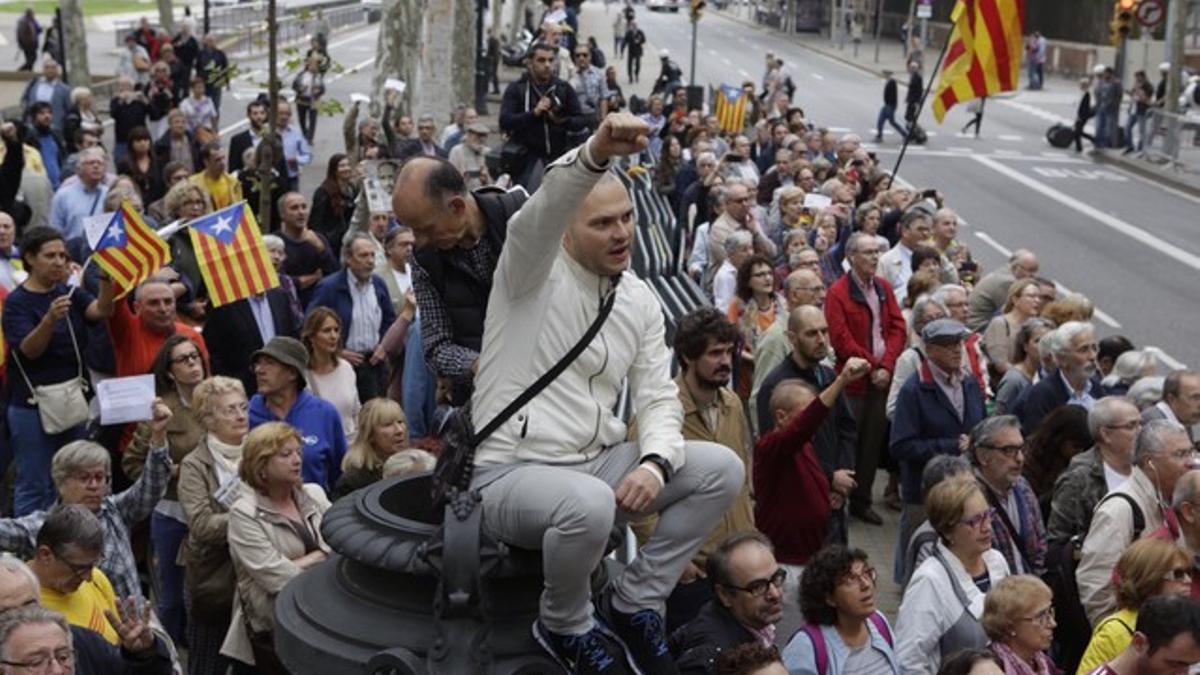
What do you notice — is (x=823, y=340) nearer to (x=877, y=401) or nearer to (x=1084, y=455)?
(x=1084, y=455)

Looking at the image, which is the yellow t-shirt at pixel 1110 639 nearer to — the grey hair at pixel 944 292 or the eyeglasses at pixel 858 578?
the eyeglasses at pixel 858 578

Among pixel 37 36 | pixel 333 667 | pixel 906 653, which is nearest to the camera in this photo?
pixel 333 667

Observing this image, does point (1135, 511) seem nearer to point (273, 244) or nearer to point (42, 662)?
point (42, 662)

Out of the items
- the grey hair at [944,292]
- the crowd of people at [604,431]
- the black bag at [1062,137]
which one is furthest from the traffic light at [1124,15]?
the grey hair at [944,292]

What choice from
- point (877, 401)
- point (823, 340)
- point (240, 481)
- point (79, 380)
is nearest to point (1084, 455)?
point (823, 340)

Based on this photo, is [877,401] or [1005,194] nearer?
[877,401]

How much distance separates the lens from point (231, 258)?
1095cm

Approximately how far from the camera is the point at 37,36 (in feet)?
143

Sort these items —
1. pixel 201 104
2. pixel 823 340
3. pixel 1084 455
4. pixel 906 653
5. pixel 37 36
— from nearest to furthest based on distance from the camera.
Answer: pixel 906 653 < pixel 1084 455 < pixel 823 340 < pixel 201 104 < pixel 37 36

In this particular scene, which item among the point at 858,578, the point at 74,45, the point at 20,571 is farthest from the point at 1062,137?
the point at 20,571

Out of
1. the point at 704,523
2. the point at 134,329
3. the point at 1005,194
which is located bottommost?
the point at 1005,194

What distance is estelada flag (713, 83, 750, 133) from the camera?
27375 millimetres

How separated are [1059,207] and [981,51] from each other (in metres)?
14.6

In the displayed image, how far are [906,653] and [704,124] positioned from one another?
17517mm
